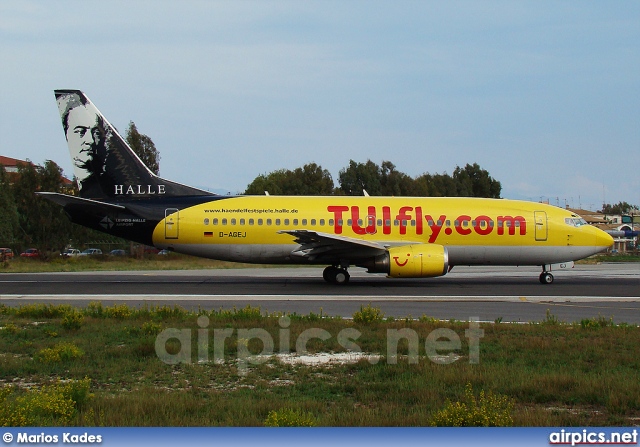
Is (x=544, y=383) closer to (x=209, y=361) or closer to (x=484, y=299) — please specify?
(x=209, y=361)

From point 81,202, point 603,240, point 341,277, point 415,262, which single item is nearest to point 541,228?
point 603,240

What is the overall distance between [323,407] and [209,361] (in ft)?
11.1

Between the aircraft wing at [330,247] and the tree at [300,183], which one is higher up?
the tree at [300,183]

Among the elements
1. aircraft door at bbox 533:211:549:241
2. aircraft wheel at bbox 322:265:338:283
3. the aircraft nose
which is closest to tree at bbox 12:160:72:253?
aircraft wheel at bbox 322:265:338:283

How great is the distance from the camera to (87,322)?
48.4 feet

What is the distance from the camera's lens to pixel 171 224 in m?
25.8

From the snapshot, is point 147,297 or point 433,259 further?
point 433,259

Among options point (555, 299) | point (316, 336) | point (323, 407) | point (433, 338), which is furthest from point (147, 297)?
point (323, 407)

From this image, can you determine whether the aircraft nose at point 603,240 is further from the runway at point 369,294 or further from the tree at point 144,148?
the tree at point 144,148

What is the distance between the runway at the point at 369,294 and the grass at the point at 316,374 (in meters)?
2.90

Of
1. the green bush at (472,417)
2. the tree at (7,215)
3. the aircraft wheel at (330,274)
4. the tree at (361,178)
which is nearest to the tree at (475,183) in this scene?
the tree at (361,178)

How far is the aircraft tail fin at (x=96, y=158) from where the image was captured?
87.5ft

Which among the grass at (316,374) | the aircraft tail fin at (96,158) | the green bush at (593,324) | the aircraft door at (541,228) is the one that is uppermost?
the aircraft tail fin at (96,158)

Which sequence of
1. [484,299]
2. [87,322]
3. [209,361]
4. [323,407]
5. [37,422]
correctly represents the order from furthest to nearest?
1. [484,299]
2. [87,322]
3. [209,361]
4. [323,407]
5. [37,422]
